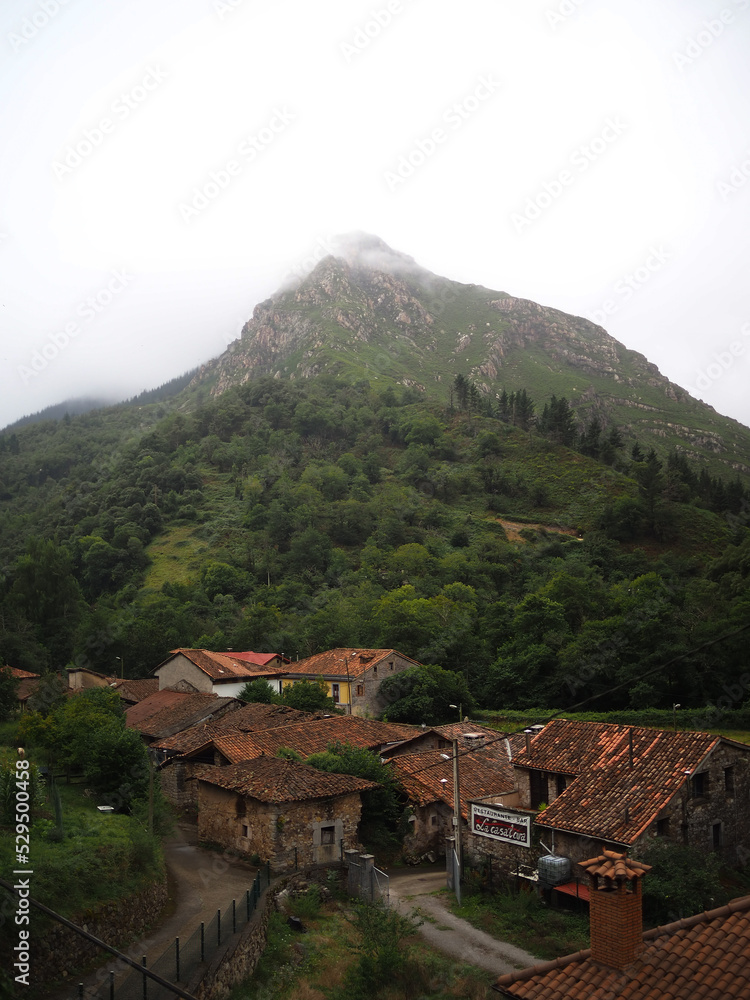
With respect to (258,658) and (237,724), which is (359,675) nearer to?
(237,724)

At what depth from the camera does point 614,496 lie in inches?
3538

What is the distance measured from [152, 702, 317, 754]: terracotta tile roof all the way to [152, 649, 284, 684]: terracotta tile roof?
8626 millimetres

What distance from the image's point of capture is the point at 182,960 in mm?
12945

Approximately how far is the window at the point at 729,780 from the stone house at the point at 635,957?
12.9 meters

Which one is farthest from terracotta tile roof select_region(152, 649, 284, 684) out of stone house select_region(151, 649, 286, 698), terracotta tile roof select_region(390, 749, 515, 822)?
terracotta tile roof select_region(390, 749, 515, 822)

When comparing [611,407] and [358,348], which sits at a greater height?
[358,348]

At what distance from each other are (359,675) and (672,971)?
36.7 metres

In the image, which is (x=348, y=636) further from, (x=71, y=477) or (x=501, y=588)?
(x=71, y=477)

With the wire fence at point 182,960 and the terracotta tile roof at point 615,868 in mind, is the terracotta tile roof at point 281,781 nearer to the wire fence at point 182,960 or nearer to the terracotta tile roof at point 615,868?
the wire fence at point 182,960

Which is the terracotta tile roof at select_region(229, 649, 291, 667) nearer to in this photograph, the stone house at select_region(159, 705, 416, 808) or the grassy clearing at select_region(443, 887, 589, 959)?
the stone house at select_region(159, 705, 416, 808)

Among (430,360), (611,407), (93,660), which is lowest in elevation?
(93,660)

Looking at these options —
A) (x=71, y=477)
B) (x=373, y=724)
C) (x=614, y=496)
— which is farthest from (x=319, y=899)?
(x=71, y=477)

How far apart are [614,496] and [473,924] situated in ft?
257

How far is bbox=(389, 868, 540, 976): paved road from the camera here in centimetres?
1589
